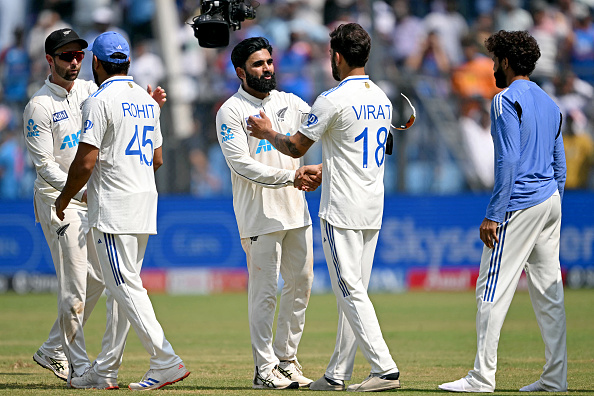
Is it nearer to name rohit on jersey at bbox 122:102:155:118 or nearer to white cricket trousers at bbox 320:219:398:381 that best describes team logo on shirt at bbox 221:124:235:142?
name rohit on jersey at bbox 122:102:155:118

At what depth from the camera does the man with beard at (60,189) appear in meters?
7.55

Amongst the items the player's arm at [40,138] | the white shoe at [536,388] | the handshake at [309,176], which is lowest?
the white shoe at [536,388]

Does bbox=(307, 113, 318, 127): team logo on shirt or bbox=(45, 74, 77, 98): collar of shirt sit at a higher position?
bbox=(45, 74, 77, 98): collar of shirt

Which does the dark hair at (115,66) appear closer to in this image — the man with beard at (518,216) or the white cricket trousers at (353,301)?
the white cricket trousers at (353,301)

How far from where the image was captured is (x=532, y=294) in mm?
6746

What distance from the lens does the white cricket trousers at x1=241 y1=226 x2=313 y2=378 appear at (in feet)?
23.7

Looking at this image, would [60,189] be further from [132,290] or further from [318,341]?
[318,341]

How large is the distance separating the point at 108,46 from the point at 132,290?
1.90 m

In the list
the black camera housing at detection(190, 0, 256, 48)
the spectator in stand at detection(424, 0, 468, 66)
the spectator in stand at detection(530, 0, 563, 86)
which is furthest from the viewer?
the spectator in stand at detection(424, 0, 468, 66)

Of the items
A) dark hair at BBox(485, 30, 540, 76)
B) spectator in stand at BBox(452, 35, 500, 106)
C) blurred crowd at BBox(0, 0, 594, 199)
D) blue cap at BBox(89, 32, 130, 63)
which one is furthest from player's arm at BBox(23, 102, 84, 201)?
spectator in stand at BBox(452, 35, 500, 106)

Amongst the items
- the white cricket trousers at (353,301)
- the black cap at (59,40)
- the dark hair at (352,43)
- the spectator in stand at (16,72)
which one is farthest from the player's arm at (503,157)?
the spectator in stand at (16,72)

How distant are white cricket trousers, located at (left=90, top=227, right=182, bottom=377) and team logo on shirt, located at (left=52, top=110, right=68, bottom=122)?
4.54ft

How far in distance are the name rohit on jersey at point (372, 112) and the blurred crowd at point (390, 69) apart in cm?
1147

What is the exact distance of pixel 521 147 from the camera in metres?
6.45
